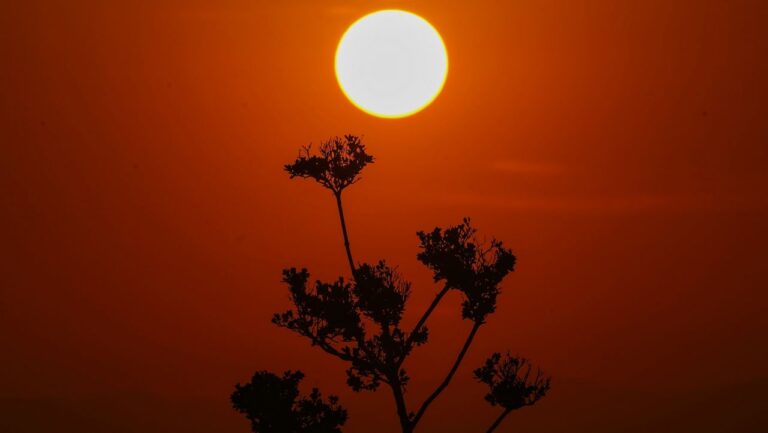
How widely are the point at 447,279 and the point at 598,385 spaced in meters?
99.5

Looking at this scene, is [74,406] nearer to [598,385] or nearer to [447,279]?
[598,385]

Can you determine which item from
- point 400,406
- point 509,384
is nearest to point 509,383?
point 509,384

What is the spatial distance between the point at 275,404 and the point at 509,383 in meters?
5.30

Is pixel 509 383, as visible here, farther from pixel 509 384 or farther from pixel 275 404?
pixel 275 404

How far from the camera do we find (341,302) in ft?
54.9

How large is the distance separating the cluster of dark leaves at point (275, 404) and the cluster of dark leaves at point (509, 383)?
404cm

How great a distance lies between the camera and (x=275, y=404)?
53.2ft

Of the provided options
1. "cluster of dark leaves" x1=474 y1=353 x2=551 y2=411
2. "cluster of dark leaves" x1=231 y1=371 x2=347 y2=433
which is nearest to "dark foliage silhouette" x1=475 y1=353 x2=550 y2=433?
"cluster of dark leaves" x1=474 y1=353 x2=551 y2=411

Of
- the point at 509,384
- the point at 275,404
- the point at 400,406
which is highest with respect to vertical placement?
the point at 509,384

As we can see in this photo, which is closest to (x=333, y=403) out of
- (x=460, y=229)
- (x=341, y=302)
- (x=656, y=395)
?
(x=341, y=302)

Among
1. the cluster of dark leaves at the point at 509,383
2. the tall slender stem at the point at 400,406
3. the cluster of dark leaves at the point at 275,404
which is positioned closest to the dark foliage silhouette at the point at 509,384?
the cluster of dark leaves at the point at 509,383

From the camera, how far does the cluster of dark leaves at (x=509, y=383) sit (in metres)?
16.4

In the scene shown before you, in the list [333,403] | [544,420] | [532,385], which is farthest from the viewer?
[544,420]

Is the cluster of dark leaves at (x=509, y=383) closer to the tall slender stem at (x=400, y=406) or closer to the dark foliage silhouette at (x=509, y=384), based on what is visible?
the dark foliage silhouette at (x=509, y=384)
